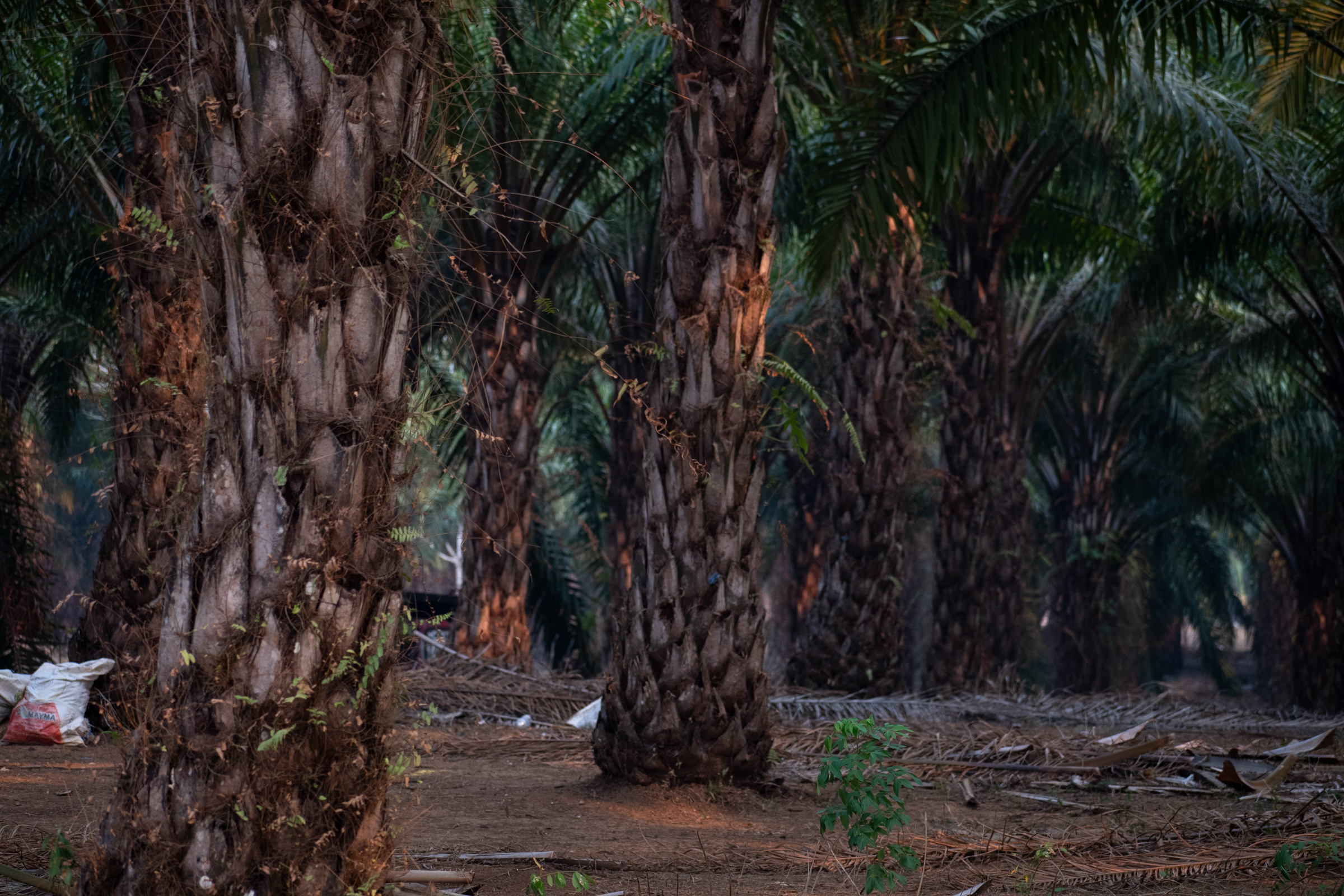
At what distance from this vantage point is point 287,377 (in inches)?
85.3

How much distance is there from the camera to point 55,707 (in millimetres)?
5812

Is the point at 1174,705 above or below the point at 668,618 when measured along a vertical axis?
below

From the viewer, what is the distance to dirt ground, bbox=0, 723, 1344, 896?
312 centimetres

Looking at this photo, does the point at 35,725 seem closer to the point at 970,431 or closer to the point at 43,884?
the point at 43,884

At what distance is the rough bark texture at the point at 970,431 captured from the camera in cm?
1015

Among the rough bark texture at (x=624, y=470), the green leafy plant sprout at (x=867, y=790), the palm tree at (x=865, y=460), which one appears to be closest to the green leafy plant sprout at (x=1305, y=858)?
the green leafy plant sprout at (x=867, y=790)

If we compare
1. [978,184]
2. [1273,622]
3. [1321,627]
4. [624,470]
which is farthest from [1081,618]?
[1273,622]

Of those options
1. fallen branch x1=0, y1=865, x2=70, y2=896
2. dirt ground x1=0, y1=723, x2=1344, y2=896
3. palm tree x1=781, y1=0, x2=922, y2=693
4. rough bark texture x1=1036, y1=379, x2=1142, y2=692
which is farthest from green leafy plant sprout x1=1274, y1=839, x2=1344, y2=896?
rough bark texture x1=1036, y1=379, x2=1142, y2=692

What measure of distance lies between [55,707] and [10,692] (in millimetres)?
422

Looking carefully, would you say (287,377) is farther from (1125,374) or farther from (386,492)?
(1125,374)

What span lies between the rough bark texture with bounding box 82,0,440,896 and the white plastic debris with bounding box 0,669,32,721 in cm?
465

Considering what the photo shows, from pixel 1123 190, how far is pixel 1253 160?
2457 mm

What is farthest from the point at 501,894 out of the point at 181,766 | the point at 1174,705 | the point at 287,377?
the point at 1174,705

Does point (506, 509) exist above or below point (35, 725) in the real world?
above
